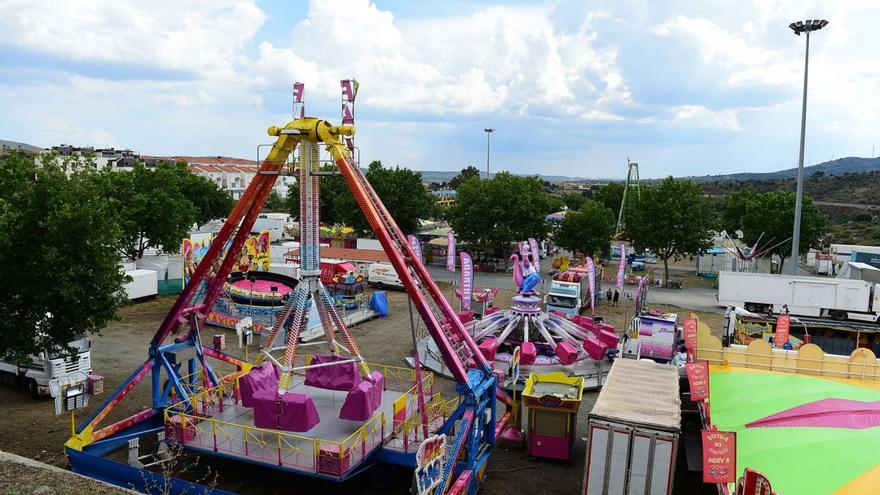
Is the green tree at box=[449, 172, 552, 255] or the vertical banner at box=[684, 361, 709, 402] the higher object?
the green tree at box=[449, 172, 552, 255]

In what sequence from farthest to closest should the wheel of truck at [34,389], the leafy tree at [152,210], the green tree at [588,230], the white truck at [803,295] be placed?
the green tree at [588,230]
the leafy tree at [152,210]
the white truck at [803,295]
the wheel of truck at [34,389]

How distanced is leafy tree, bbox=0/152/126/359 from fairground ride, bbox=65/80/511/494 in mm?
3221

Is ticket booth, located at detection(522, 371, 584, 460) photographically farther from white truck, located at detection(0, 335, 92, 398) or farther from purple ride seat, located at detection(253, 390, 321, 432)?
white truck, located at detection(0, 335, 92, 398)

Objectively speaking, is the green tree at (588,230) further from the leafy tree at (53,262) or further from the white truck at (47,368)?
the leafy tree at (53,262)

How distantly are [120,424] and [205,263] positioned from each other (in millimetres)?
4545

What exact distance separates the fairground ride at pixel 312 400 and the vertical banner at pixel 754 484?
5.85 metres

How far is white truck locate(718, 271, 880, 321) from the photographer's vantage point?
32969 mm

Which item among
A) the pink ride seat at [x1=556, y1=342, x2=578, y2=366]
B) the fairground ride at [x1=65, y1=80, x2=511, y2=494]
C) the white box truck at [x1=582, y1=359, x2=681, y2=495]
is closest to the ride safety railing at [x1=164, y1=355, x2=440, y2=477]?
the fairground ride at [x1=65, y1=80, x2=511, y2=494]

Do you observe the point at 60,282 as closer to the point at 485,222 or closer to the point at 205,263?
the point at 205,263

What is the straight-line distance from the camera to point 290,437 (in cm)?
1429

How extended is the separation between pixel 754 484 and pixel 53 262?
1780 cm

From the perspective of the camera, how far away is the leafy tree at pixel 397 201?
180 feet

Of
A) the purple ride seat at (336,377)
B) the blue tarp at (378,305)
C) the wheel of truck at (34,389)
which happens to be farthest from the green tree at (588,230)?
the wheel of truck at (34,389)

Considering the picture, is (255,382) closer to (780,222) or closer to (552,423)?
(552,423)
